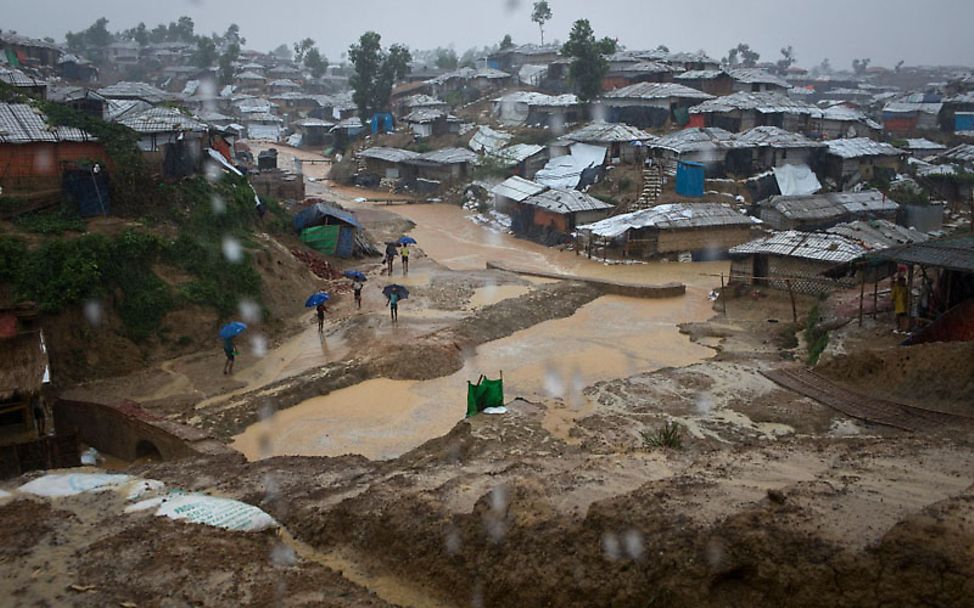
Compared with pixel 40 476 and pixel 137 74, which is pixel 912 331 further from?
pixel 137 74

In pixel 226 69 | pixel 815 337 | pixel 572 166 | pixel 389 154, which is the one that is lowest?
pixel 815 337

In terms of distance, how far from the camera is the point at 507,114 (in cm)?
5450

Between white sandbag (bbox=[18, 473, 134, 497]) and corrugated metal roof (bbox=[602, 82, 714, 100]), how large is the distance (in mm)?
40115

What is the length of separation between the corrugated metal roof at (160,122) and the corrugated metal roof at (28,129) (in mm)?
2980

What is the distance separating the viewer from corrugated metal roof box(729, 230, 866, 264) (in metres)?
23.7

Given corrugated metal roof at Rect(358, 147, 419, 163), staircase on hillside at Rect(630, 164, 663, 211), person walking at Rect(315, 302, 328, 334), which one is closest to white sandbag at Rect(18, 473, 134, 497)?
person walking at Rect(315, 302, 328, 334)

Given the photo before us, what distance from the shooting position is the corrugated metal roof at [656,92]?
149 ft

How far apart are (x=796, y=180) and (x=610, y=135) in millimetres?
9237

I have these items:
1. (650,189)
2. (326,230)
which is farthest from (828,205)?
(326,230)

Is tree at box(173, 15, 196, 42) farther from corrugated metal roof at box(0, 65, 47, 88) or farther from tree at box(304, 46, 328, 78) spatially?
corrugated metal roof at box(0, 65, 47, 88)

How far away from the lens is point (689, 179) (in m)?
35.9

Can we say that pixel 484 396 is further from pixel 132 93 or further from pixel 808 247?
pixel 132 93

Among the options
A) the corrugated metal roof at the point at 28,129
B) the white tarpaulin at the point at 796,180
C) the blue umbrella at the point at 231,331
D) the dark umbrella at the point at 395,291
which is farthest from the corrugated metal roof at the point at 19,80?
the white tarpaulin at the point at 796,180

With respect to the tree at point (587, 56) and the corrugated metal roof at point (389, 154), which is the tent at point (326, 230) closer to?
the corrugated metal roof at point (389, 154)
